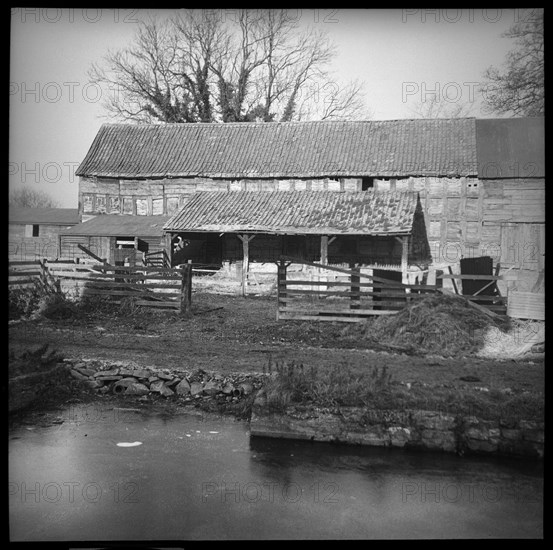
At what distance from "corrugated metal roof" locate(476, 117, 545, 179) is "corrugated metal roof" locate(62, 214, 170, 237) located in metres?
10.0

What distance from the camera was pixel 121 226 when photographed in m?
17.2

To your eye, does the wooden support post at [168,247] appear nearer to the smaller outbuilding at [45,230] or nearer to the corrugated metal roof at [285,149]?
the corrugated metal roof at [285,149]

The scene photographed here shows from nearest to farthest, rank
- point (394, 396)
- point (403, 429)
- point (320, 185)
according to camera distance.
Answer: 1. point (403, 429)
2. point (394, 396)
3. point (320, 185)

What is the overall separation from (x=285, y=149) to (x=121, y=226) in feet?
20.8

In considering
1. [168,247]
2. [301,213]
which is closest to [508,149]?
[301,213]

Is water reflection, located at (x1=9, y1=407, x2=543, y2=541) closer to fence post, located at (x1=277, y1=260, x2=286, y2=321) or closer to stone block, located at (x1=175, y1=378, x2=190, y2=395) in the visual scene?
stone block, located at (x1=175, y1=378, x2=190, y2=395)

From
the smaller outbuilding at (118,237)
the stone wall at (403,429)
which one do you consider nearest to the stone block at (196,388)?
the stone wall at (403,429)

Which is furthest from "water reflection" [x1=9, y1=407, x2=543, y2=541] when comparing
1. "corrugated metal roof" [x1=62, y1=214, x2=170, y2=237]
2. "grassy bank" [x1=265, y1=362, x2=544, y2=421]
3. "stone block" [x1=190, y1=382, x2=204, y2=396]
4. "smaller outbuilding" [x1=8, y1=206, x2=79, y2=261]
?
"smaller outbuilding" [x1=8, y1=206, x2=79, y2=261]

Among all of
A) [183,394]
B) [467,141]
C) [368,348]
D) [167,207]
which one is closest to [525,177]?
[467,141]

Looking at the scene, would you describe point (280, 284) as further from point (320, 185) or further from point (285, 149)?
point (285, 149)

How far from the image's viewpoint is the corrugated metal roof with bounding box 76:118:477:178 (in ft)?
58.3

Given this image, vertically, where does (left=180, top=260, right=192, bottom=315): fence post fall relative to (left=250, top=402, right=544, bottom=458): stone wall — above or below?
above

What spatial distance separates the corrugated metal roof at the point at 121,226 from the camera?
16.6 meters
